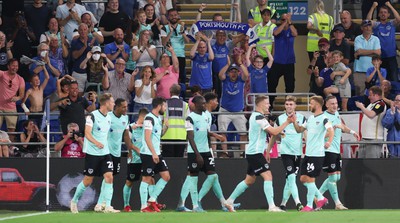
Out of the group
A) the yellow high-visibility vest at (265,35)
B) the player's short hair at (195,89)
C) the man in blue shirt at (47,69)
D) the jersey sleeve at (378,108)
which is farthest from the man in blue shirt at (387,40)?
the man in blue shirt at (47,69)

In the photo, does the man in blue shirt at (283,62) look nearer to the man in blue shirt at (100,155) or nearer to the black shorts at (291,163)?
the black shorts at (291,163)

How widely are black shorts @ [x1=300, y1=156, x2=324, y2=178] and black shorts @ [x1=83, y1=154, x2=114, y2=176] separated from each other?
158 inches

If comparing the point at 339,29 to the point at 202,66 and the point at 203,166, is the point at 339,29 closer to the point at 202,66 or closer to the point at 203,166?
the point at 202,66

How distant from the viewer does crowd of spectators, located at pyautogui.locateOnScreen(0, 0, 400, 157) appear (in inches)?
1101

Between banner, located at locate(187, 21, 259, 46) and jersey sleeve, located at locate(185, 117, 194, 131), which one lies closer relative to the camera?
jersey sleeve, located at locate(185, 117, 194, 131)

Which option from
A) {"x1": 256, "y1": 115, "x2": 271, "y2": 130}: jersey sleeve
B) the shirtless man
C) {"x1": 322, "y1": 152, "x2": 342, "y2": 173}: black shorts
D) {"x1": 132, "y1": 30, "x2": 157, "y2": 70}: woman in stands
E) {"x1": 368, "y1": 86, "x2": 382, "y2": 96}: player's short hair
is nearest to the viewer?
{"x1": 256, "y1": 115, "x2": 271, "y2": 130}: jersey sleeve

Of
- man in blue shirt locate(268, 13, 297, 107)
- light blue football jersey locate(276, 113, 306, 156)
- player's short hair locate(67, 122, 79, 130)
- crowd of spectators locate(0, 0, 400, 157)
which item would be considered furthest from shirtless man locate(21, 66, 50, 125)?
light blue football jersey locate(276, 113, 306, 156)

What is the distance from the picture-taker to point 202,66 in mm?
28969

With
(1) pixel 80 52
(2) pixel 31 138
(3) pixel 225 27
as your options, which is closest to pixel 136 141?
(2) pixel 31 138

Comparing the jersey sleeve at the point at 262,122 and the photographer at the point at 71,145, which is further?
the photographer at the point at 71,145

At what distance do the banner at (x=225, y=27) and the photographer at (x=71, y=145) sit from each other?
15.2ft

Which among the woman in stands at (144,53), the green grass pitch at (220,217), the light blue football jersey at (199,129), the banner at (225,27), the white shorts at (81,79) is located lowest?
the green grass pitch at (220,217)

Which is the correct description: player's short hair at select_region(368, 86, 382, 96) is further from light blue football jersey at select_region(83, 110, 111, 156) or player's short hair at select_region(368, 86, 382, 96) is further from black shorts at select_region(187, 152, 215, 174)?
light blue football jersey at select_region(83, 110, 111, 156)

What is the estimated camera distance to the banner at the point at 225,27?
1144 inches
